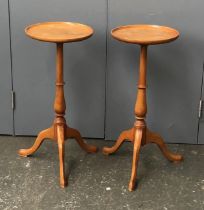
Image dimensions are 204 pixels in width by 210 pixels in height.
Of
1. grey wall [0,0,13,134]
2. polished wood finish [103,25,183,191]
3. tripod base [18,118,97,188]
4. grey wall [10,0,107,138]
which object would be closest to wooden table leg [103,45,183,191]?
polished wood finish [103,25,183,191]

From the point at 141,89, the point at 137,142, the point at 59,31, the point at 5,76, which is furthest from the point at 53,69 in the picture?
the point at 137,142

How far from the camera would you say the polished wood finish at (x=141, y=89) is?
8.87 feet

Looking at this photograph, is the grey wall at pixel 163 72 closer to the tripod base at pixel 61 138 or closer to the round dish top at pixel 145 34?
the round dish top at pixel 145 34

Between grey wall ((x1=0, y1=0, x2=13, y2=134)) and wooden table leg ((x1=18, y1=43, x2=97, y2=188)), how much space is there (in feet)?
1.05

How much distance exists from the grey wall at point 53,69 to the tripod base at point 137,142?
267mm

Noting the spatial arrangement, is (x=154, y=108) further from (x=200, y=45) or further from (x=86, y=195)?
(x=86, y=195)

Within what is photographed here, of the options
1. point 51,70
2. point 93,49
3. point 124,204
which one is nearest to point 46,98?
point 51,70

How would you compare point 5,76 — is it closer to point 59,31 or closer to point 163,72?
point 59,31

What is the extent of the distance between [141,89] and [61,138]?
0.57 meters

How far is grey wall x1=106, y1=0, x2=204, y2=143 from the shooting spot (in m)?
3.05

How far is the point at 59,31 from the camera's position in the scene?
2838 millimetres

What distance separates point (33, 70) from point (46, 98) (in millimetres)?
215

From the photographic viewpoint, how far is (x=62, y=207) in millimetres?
2629

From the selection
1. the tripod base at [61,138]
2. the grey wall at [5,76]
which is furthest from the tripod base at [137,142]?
the grey wall at [5,76]
